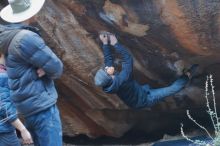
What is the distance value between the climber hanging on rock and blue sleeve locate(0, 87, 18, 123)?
1.21 m

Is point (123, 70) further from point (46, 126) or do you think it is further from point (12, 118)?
point (12, 118)

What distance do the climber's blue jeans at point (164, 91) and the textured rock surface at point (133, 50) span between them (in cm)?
16

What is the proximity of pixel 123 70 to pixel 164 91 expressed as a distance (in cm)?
52

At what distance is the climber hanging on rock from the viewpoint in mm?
4805

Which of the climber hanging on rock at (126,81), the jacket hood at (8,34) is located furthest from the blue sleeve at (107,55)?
the jacket hood at (8,34)

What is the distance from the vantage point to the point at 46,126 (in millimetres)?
3840

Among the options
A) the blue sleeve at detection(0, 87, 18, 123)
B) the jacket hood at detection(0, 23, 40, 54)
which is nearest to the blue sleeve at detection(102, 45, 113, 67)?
the jacket hood at detection(0, 23, 40, 54)

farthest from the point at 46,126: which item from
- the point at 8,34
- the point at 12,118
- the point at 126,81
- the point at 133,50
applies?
the point at 133,50

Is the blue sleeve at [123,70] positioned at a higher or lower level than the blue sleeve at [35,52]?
lower

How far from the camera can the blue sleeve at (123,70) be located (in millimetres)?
4805

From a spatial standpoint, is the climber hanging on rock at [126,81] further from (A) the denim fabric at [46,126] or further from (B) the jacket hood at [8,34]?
(B) the jacket hood at [8,34]

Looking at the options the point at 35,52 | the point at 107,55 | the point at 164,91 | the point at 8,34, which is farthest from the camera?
the point at 164,91

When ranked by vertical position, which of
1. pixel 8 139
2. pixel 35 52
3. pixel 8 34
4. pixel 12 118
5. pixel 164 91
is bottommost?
pixel 164 91

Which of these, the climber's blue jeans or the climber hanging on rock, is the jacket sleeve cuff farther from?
the climber's blue jeans
